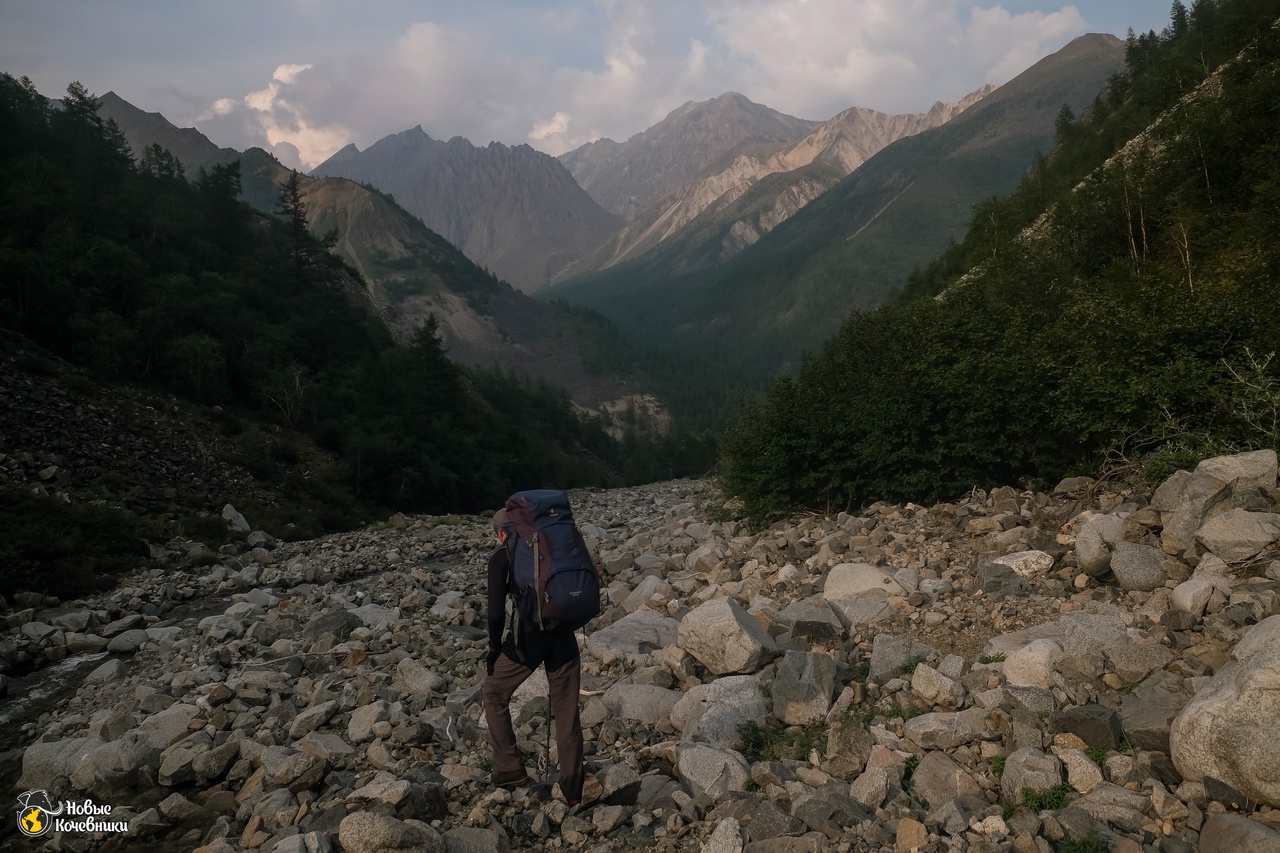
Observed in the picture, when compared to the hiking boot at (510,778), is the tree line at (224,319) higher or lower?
higher

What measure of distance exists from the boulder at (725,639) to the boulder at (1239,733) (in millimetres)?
3575

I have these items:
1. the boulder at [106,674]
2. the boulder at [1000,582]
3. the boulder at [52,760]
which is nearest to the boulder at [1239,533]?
the boulder at [1000,582]

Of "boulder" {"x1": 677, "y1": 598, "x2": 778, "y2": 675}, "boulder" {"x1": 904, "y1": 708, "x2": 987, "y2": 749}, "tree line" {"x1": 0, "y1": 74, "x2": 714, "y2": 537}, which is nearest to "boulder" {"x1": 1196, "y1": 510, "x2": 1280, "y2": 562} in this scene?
"boulder" {"x1": 904, "y1": 708, "x2": 987, "y2": 749}

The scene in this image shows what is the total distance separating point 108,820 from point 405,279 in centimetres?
18899

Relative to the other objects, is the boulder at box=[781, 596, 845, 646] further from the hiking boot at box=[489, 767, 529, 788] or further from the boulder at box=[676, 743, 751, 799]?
the hiking boot at box=[489, 767, 529, 788]

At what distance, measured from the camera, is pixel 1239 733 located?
14.1 ft

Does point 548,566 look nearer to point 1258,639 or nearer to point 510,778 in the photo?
point 510,778

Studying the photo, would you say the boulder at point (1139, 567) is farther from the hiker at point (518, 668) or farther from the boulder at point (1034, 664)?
the hiker at point (518, 668)

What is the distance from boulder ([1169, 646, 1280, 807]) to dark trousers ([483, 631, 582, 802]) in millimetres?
4188

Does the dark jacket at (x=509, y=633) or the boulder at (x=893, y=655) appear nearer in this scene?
the dark jacket at (x=509, y=633)

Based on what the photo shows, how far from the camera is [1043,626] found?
6934mm

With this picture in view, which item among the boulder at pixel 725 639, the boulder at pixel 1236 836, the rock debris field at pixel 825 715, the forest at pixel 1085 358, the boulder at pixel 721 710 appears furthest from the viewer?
the forest at pixel 1085 358

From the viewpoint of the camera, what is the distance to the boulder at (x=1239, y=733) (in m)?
4.18

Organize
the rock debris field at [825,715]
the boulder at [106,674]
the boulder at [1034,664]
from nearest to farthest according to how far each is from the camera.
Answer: the rock debris field at [825,715], the boulder at [1034,664], the boulder at [106,674]
